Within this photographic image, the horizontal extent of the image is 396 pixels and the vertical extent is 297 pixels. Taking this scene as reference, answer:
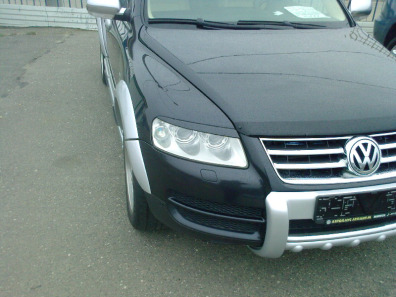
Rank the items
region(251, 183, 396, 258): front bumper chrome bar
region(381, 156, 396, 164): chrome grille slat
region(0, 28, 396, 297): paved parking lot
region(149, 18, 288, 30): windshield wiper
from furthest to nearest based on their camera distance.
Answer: region(149, 18, 288, 30): windshield wiper → region(0, 28, 396, 297): paved parking lot → region(381, 156, 396, 164): chrome grille slat → region(251, 183, 396, 258): front bumper chrome bar

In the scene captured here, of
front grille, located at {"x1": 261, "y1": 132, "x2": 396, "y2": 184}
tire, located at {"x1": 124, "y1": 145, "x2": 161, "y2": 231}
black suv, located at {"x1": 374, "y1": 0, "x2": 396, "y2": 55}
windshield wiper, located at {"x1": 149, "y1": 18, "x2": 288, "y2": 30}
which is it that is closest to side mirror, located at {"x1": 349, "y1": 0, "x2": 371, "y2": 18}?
windshield wiper, located at {"x1": 149, "y1": 18, "x2": 288, "y2": 30}

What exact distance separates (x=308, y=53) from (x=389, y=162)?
90 centimetres

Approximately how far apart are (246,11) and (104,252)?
6.52ft

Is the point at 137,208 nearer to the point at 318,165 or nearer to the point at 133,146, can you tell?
the point at 133,146

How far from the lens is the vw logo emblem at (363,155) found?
6.36 ft

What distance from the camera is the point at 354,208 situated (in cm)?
198

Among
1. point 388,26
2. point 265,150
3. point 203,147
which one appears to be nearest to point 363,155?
point 265,150

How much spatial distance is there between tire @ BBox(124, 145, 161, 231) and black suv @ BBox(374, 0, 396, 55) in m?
4.08

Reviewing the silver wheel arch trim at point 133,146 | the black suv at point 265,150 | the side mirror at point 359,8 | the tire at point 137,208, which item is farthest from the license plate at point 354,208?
the side mirror at point 359,8

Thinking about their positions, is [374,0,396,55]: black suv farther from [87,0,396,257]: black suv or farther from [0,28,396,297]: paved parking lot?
[0,28,396,297]: paved parking lot

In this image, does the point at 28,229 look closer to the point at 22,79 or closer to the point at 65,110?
the point at 65,110

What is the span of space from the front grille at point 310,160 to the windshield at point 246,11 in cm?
138

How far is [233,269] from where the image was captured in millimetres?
2396

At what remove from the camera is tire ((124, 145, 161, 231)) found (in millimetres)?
2350
